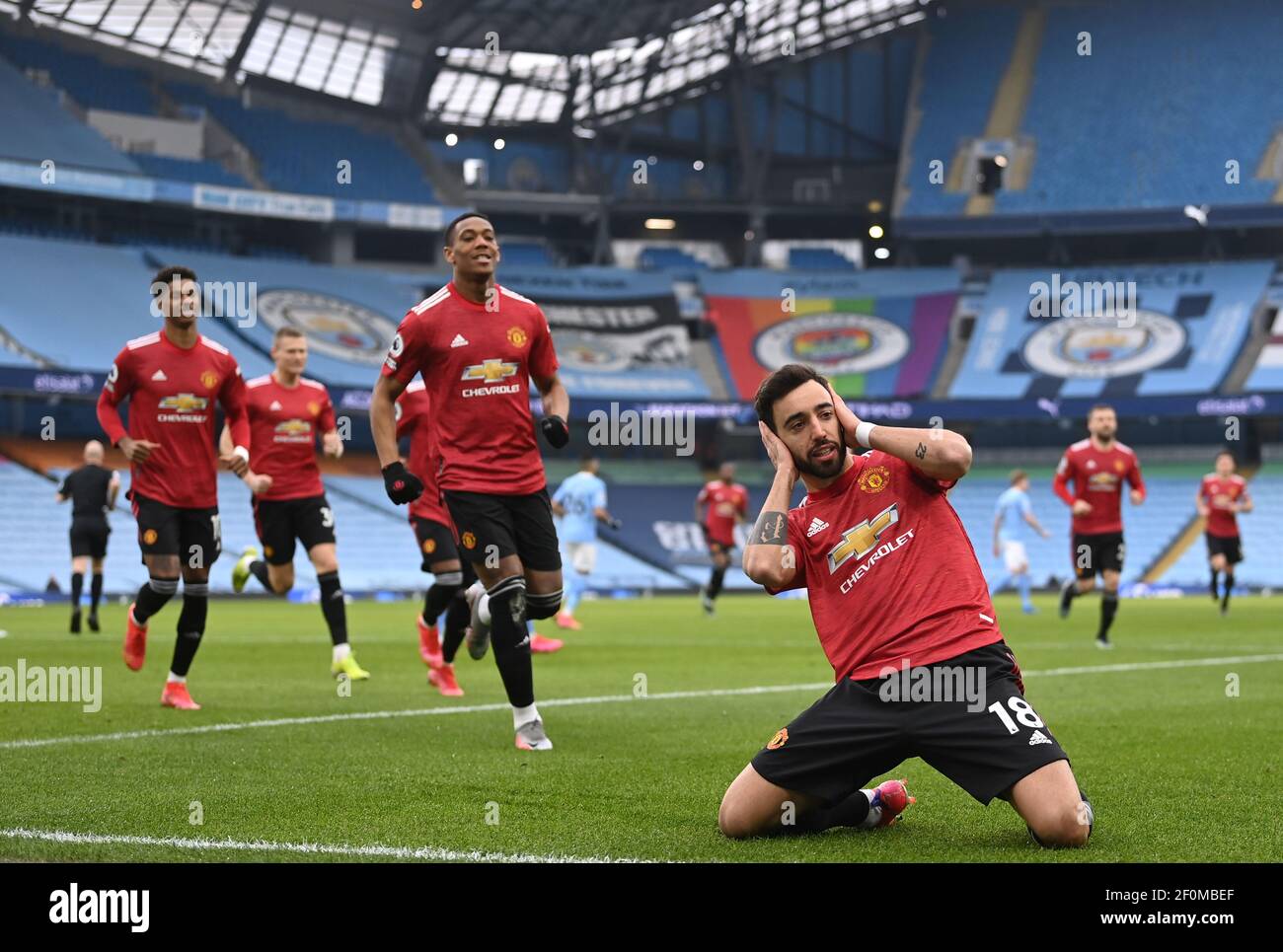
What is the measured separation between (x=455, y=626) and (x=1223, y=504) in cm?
1584

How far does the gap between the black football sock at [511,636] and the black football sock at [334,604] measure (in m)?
3.49

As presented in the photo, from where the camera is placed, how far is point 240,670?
12852 millimetres

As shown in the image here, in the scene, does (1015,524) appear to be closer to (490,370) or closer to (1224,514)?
(1224,514)

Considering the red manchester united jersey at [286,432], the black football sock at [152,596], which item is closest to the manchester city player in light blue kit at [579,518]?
the red manchester united jersey at [286,432]

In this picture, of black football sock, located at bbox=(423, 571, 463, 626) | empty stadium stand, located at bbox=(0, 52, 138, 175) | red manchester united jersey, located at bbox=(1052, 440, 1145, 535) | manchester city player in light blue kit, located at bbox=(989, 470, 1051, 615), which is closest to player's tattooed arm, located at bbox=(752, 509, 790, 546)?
black football sock, located at bbox=(423, 571, 463, 626)

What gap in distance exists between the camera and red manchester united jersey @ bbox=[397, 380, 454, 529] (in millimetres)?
11297

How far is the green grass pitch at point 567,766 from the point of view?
16.1 ft

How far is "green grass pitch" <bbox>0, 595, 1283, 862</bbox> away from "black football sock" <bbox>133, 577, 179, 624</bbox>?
1.94ft

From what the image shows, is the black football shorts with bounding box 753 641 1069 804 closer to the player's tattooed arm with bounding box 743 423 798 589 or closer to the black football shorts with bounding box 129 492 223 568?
the player's tattooed arm with bounding box 743 423 798 589

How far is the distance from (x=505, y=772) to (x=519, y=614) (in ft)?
3.88

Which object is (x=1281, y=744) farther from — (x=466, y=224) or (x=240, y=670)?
(x=240, y=670)

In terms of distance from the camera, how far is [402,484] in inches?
286

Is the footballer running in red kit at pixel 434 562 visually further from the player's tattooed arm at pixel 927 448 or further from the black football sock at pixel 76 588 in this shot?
the black football sock at pixel 76 588

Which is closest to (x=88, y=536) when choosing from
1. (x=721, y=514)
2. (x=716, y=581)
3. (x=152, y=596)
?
(x=716, y=581)
